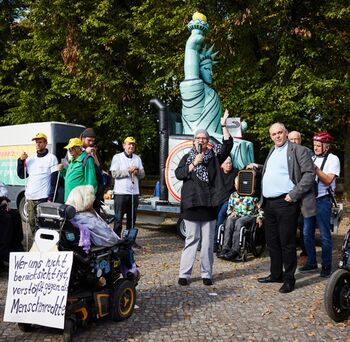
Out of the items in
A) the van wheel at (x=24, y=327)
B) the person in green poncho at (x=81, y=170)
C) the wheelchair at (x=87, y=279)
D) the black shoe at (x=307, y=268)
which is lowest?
the black shoe at (x=307, y=268)

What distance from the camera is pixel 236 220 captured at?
24.5 ft

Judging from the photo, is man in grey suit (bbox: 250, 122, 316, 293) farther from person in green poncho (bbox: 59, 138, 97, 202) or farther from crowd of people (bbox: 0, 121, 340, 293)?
person in green poncho (bbox: 59, 138, 97, 202)

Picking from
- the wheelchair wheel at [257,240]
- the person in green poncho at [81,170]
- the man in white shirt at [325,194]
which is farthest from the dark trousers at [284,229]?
the person in green poncho at [81,170]

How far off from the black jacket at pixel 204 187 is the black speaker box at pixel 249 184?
888 millimetres

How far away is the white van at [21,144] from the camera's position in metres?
12.5

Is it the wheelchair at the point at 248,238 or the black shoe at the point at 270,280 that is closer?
the black shoe at the point at 270,280

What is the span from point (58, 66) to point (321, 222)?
13.5 m

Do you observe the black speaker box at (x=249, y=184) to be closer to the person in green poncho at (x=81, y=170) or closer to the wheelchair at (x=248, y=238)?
the wheelchair at (x=248, y=238)

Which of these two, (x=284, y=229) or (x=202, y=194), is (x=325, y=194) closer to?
(x=284, y=229)

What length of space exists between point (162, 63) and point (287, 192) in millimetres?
10482

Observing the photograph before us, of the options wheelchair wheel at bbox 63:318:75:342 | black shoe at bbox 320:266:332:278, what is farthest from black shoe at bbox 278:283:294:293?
wheelchair wheel at bbox 63:318:75:342

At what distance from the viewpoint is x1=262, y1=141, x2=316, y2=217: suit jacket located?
17.6 ft

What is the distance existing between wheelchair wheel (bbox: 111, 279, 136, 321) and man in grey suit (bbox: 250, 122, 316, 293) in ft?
6.12

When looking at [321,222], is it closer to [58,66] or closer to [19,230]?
[19,230]
